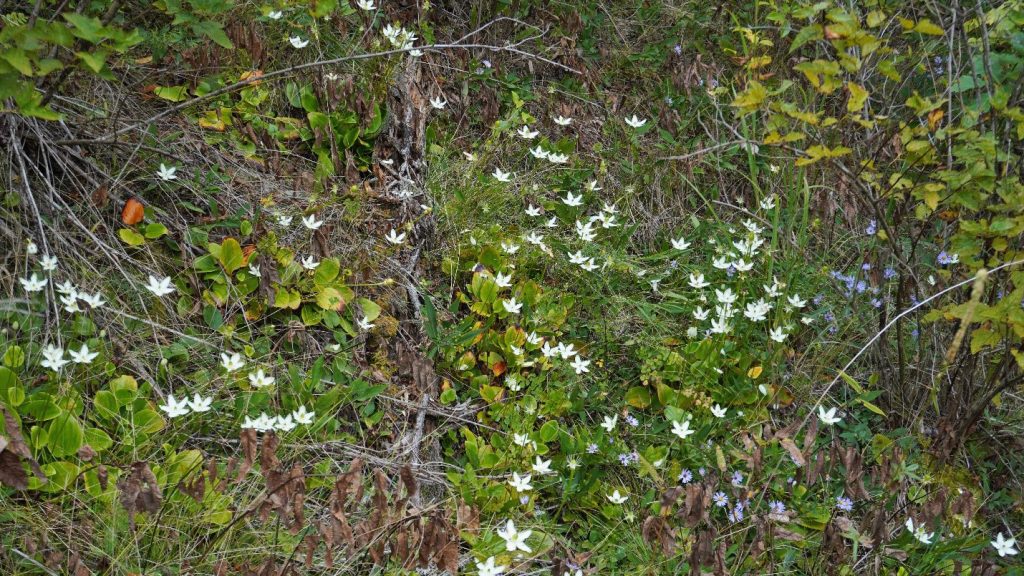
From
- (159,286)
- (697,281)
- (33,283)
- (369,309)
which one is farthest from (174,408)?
(697,281)

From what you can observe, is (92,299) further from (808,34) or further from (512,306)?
(808,34)

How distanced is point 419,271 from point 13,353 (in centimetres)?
142

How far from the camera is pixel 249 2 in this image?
3480 mm

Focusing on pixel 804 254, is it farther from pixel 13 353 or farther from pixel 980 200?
pixel 13 353

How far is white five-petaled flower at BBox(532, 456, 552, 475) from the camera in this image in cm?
250

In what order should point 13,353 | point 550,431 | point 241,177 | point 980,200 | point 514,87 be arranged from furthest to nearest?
point 514,87 < point 241,177 < point 550,431 < point 980,200 < point 13,353

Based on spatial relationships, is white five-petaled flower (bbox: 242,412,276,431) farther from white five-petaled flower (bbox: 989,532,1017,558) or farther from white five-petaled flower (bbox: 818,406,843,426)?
white five-petaled flower (bbox: 989,532,1017,558)

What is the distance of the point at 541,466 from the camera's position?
2.51m

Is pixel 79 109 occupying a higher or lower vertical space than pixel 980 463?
Result: higher

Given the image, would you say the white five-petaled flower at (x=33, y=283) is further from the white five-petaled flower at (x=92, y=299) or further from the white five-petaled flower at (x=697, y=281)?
the white five-petaled flower at (x=697, y=281)

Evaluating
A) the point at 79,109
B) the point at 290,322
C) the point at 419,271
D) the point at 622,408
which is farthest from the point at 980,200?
the point at 79,109

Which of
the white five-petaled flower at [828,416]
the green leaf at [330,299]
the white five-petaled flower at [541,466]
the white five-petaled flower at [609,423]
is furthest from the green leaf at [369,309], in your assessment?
the white five-petaled flower at [828,416]

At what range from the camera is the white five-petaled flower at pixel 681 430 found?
2670 millimetres

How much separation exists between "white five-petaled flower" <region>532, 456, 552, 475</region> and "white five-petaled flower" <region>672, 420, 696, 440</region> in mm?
429
